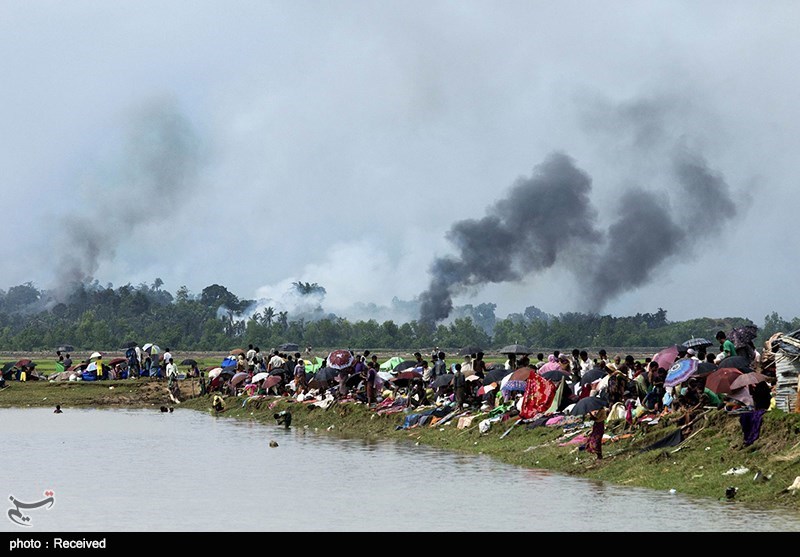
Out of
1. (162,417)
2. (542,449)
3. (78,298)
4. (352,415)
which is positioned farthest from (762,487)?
(78,298)

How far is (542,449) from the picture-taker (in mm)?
30328

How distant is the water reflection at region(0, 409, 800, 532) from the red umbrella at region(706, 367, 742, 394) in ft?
9.34

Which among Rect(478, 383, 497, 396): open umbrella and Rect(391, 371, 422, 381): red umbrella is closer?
Rect(478, 383, 497, 396): open umbrella

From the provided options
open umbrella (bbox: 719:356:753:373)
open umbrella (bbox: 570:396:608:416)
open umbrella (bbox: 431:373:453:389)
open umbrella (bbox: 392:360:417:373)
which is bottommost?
open umbrella (bbox: 570:396:608:416)

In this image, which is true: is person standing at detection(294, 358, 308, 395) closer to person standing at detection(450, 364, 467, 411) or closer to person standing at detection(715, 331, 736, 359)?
person standing at detection(450, 364, 467, 411)

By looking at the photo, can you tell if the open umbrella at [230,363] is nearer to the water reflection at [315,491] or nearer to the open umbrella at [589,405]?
the water reflection at [315,491]

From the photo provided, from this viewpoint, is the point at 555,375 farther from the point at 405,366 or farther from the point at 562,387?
the point at 405,366

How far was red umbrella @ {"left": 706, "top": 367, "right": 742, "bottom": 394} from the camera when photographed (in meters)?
25.4

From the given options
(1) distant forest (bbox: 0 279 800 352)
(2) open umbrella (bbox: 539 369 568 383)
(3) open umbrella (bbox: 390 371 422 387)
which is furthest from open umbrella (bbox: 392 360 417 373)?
(1) distant forest (bbox: 0 279 800 352)

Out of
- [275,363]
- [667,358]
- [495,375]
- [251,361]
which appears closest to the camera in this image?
[667,358]

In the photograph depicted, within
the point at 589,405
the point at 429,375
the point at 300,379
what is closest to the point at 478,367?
the point at 429,375

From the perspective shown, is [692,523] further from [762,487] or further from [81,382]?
[81,382]

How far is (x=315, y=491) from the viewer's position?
86.1 ft

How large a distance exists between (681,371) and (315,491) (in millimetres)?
8664
